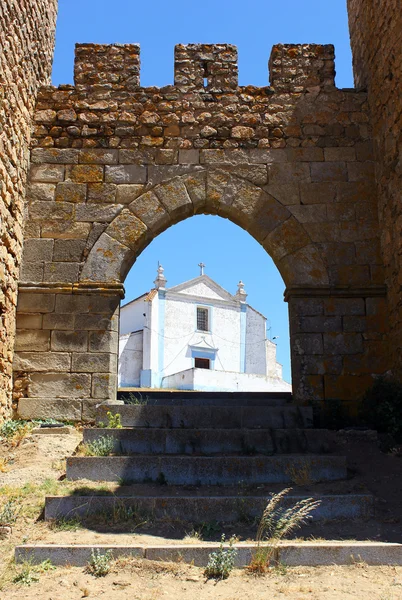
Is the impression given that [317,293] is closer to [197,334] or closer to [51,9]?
[51,9]

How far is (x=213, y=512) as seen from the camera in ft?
12.3

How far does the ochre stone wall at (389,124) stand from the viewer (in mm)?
6043

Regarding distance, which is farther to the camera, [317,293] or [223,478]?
[317,293]

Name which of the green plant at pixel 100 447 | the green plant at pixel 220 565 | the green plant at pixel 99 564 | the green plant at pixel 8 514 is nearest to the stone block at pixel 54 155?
the green plant at pixel 100 447

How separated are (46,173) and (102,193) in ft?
2.31

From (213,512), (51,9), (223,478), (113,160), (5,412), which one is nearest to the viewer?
(213,512)

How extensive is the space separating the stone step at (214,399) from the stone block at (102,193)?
221 centimetres

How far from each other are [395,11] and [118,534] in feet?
19.0

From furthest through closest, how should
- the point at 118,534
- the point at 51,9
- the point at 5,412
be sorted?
the point at 51,9, the point at 5,412, the point at 118,534

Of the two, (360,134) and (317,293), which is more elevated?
(360,134)

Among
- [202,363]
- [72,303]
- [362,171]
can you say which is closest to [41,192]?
[72,303]

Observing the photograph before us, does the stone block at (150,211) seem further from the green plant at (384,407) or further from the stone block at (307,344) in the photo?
the green plant at (384,407)

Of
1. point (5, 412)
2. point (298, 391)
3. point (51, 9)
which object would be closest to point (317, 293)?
point (298, 391)

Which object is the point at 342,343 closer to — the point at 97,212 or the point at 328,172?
the point at 328,172
